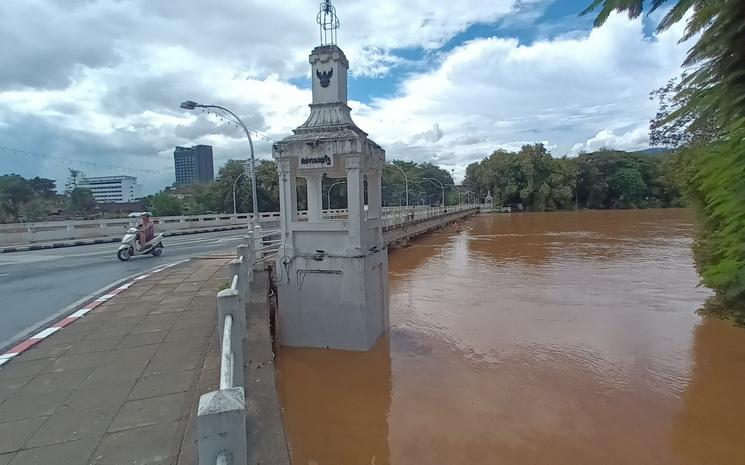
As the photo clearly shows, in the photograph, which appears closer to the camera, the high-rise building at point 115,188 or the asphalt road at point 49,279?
the asphalt road at point 49,279

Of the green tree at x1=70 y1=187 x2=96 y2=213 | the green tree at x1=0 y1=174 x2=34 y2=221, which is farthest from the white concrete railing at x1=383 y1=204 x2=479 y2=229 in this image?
the green tree at x1=70 y1=187 x2=96 y2=213

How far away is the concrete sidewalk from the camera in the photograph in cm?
310

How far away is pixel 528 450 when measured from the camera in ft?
20.0

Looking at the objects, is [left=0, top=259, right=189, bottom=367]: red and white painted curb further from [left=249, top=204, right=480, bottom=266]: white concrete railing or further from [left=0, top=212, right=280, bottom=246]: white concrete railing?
[left=0, top=212, right=280, bottom=246]: white concrete railing

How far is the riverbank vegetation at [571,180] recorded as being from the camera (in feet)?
253

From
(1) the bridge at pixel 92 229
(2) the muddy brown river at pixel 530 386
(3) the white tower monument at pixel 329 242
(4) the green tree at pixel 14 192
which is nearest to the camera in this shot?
(2) the muddy brown river at pixel 530 386

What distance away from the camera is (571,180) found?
80000 millimetres

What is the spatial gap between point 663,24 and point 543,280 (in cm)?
1715

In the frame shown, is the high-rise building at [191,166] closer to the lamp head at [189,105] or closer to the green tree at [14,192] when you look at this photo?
the green tree at [14,192]

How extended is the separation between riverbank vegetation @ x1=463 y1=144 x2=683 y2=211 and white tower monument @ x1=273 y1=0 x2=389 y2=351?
72.1 m

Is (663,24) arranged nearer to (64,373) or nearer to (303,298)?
(64,373)

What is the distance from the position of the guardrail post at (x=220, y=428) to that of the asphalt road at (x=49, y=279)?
522cm

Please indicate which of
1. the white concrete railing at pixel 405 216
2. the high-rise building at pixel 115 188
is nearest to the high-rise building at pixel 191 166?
the high-rise building at pixel 115 188

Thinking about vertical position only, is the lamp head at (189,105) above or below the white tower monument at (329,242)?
above
